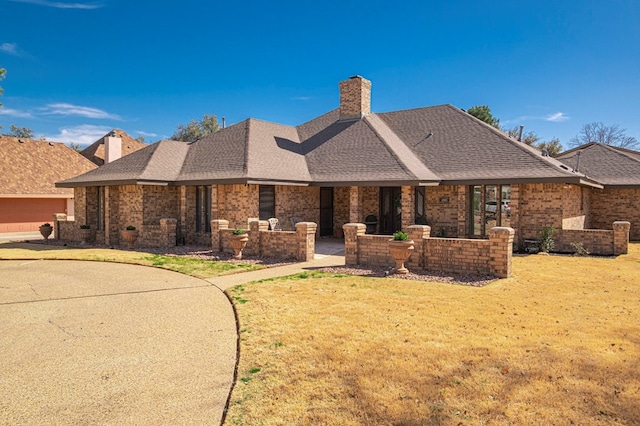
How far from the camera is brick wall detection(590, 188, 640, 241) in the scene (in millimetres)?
19281

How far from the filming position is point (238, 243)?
42.7ft

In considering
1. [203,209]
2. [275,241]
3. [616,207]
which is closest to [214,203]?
[203,209]

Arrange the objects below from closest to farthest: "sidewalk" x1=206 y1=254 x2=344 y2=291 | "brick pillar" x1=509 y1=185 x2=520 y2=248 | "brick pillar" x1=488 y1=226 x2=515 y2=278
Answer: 1. "brick pillar" x1=488 y1=226 x2=515 y2=278
2. "sidewalk" x1=206 y1=254 x2=344 y2=291
3. "brick pillar" x1=509 y1=185 x2=520 y2=248

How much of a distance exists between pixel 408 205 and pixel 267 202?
586 cm

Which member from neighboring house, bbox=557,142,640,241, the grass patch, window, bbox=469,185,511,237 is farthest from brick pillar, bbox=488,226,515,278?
neighboring house, bbox=557,142,640,241

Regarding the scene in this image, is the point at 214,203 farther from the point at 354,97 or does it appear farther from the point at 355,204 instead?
the point at 354,97

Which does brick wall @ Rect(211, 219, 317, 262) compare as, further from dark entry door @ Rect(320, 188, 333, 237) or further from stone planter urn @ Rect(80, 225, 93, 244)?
stone planter urn @ Rect(80, 225, 93, 244)

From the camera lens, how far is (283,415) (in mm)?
3656

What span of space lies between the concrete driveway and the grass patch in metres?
1.68

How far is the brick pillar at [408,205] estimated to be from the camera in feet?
51.1

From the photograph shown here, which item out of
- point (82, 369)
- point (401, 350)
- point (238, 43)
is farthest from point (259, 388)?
point (238, 43)

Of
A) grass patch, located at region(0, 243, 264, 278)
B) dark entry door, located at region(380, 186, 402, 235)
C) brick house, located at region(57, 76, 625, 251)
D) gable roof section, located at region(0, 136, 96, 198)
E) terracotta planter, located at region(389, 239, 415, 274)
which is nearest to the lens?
terracotta planter, located at region(389, 239, 415, 274)

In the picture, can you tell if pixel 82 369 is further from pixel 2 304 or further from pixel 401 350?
pixel 2 304

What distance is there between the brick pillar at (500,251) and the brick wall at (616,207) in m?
13.7
